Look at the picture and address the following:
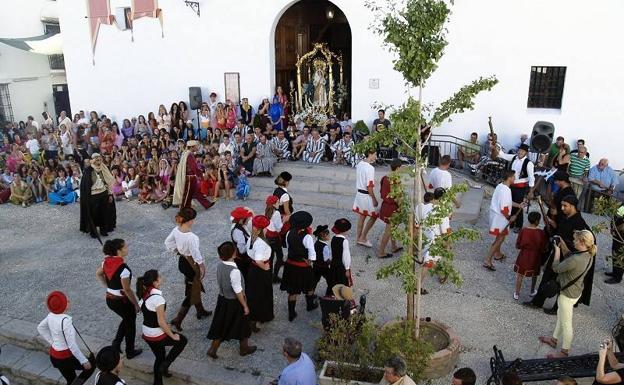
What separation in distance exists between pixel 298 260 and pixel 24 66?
785 inches

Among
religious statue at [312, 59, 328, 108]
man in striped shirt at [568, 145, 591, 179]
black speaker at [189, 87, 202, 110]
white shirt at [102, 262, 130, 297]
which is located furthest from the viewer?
black speaker at [189, 87, 202, 110]

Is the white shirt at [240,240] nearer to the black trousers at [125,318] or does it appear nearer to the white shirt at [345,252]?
the white shirt at [345,252]

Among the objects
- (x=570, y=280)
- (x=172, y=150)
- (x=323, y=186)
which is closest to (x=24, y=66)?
(x=172, y=150)

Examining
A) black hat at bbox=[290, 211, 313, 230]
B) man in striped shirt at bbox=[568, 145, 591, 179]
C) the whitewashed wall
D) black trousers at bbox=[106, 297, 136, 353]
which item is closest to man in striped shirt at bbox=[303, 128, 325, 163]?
man in striped shirt at bbox=[568, 145, 591, 179]

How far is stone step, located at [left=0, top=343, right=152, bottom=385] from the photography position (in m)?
6.29

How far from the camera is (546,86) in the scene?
12.2m

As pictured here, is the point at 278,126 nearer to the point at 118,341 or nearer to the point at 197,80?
the point at 197,80

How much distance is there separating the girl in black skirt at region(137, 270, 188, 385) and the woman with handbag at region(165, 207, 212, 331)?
974 millimetres

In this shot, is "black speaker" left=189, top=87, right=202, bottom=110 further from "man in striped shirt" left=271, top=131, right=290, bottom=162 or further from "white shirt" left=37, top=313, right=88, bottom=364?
"white shirt" left=37, top=313, right=88, bottom=364

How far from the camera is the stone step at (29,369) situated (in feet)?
20.6

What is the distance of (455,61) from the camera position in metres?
12.7

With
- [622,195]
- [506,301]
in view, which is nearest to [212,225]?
[506,301]

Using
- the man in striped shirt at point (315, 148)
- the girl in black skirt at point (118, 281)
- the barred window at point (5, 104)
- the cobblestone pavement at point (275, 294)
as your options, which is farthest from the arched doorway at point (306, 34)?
the barred window at point (5, 104)

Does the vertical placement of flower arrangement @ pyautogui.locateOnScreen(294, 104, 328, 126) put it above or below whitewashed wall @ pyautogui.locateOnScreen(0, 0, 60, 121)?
below
